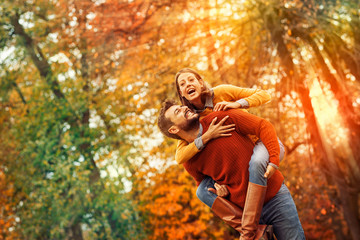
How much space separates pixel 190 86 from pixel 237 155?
0.55 m

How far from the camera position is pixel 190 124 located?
245cm

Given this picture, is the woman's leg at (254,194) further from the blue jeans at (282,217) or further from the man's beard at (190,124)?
the man's beard at (190,124)

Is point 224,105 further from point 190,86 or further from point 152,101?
point 152,101

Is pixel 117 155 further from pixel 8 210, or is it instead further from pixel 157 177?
pixel 8 210

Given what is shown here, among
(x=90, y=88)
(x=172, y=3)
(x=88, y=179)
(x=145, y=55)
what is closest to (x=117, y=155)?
(x=88, y=179)

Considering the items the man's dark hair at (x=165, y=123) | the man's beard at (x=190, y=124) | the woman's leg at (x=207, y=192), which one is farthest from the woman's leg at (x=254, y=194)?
the man's dark hair at (x=165, y=123)

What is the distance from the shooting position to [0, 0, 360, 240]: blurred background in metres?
7.22

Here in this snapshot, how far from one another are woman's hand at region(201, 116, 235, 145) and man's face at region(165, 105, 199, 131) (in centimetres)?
12

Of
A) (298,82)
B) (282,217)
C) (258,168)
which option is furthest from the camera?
(298,82)

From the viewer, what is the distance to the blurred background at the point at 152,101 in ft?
23.7

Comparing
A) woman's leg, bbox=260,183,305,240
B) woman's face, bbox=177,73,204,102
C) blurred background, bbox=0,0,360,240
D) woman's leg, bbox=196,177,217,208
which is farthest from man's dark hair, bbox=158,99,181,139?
blurred background, bbox=0,0,360,240

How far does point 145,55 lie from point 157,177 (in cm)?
294

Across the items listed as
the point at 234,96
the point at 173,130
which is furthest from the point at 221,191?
the point at 234,96

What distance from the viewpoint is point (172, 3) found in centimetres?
855
